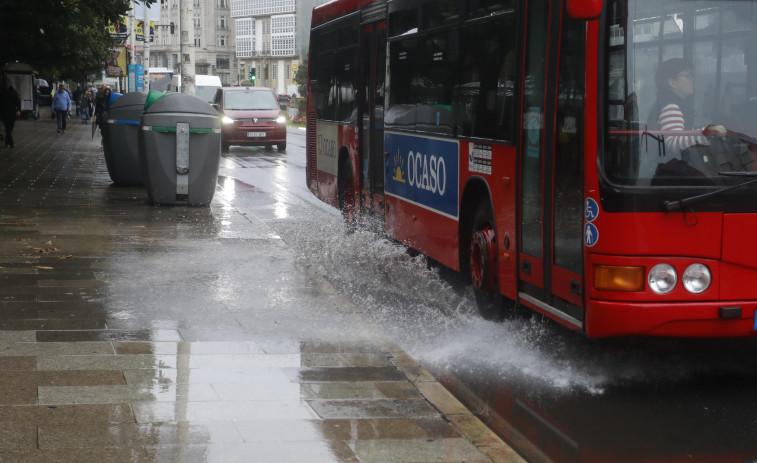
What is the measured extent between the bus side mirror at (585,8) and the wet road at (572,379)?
6.88ft

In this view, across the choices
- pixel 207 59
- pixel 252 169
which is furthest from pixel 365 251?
pixel 207 59

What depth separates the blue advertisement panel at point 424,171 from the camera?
9297mm

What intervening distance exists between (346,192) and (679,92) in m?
8.00

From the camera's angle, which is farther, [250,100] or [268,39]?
[268,39]

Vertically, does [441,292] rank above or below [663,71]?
below

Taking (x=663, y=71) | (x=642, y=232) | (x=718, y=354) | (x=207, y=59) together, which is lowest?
(x=718, y=354)

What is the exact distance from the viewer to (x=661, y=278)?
6.20 metres

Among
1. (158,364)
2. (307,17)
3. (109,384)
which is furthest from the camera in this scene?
(307,17)

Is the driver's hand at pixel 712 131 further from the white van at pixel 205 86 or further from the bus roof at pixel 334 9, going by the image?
the white van at pixel 205 86

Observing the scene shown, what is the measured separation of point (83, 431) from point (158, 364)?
146 centimetres

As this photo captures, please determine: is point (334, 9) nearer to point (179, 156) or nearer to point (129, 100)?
point (179, 156)

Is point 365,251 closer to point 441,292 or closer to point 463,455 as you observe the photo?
point 441,292

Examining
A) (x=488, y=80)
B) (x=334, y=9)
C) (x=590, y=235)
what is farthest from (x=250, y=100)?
(x=590, y=235)

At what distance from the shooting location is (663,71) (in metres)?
6.24
